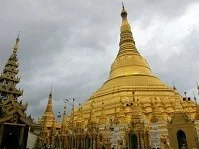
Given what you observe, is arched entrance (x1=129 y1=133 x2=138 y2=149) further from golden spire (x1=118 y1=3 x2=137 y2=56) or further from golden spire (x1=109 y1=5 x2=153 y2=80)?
golden spire (x1=118 y1=3 x2=137 y2=56)

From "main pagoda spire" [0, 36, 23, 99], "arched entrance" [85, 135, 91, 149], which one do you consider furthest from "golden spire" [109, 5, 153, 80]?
"main pagoda spire" [0, 36, 23, 99]

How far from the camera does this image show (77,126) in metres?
36.9

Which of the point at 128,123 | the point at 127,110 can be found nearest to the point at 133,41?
the point at 127,110

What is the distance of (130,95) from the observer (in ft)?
129

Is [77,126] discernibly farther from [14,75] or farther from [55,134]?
[14,75]

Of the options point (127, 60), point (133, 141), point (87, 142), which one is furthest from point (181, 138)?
point (127, 60)

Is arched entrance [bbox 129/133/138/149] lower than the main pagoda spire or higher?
lower

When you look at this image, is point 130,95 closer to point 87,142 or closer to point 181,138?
point 87,142

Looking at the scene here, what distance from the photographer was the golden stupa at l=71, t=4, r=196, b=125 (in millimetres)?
35000

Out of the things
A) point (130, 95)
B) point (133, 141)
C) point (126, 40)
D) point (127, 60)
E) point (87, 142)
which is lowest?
point (87, 142)

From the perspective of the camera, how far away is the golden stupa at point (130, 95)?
35.0 m

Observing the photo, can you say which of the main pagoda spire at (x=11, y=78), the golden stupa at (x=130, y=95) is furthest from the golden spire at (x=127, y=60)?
the main pagoda spire at (x=11, y=78)

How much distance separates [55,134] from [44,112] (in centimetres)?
853

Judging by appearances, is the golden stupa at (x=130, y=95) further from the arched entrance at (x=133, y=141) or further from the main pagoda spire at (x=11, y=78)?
the main pagoda spire at (x=11, y=78)
